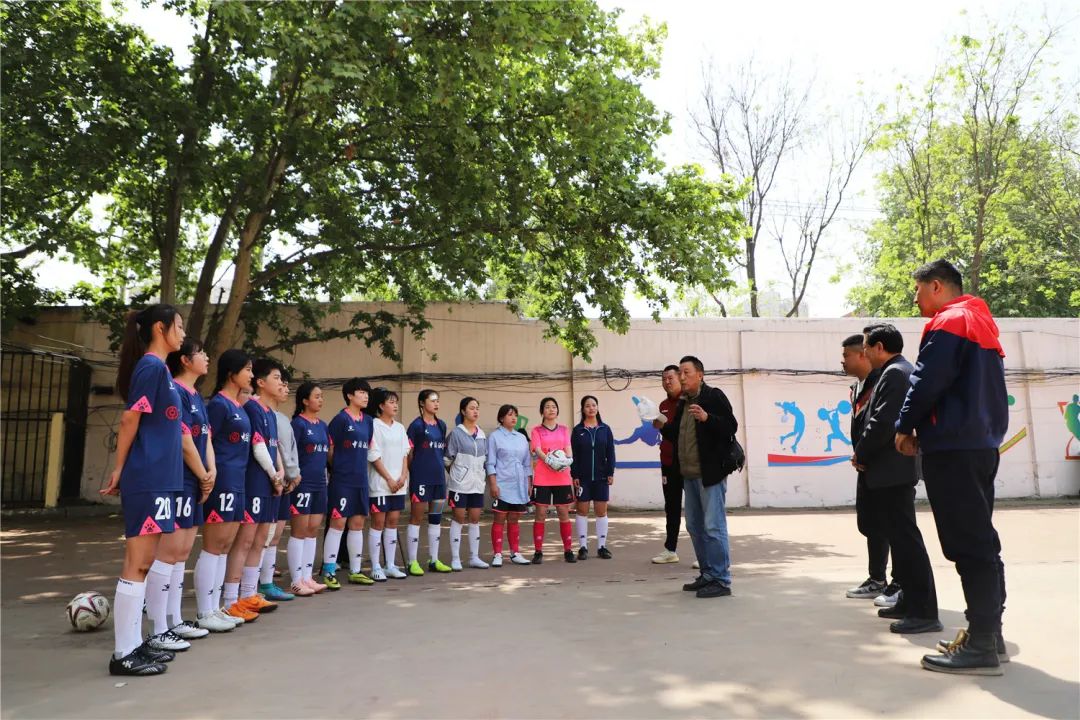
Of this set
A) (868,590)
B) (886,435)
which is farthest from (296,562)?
(886,435)

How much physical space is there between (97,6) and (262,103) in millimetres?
3688

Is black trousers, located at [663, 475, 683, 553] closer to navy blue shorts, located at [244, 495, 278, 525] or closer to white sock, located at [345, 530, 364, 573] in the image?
white sock, located at [345, 530, 364, 573]

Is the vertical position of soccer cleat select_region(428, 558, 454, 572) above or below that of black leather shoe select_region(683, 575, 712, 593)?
below

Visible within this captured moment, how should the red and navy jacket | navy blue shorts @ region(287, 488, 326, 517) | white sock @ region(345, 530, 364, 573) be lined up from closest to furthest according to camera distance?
1. the red and navy jacket
2. navy blue shorts @ region(287, 488, 326, 517)
3. white sock @ region(345, 530, 364, 573)

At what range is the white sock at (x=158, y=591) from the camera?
411 cm

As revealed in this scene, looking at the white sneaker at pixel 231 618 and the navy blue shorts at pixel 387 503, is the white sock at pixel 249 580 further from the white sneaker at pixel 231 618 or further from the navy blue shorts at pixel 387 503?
the navy blue shorts at pixel 387 503

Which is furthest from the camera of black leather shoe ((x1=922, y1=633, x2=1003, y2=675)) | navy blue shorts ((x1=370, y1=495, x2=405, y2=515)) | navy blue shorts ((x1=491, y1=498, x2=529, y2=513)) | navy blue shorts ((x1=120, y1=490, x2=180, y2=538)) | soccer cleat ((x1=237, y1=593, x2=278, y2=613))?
navy blue shorts ((x1=491, y1=498, x2=529, y2=513))

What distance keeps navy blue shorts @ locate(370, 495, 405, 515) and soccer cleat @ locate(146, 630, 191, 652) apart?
2555mm

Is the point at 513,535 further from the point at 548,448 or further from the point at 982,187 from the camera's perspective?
the point at 982,187

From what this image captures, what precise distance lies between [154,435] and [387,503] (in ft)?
10.3

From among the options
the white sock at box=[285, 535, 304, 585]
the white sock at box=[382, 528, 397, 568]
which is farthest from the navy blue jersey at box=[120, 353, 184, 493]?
the white sock at box=[382, 528, 397, 568]

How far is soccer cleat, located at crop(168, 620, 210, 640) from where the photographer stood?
4371 millimetres

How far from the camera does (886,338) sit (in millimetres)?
4906

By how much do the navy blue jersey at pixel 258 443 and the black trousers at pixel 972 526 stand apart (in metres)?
4.39
